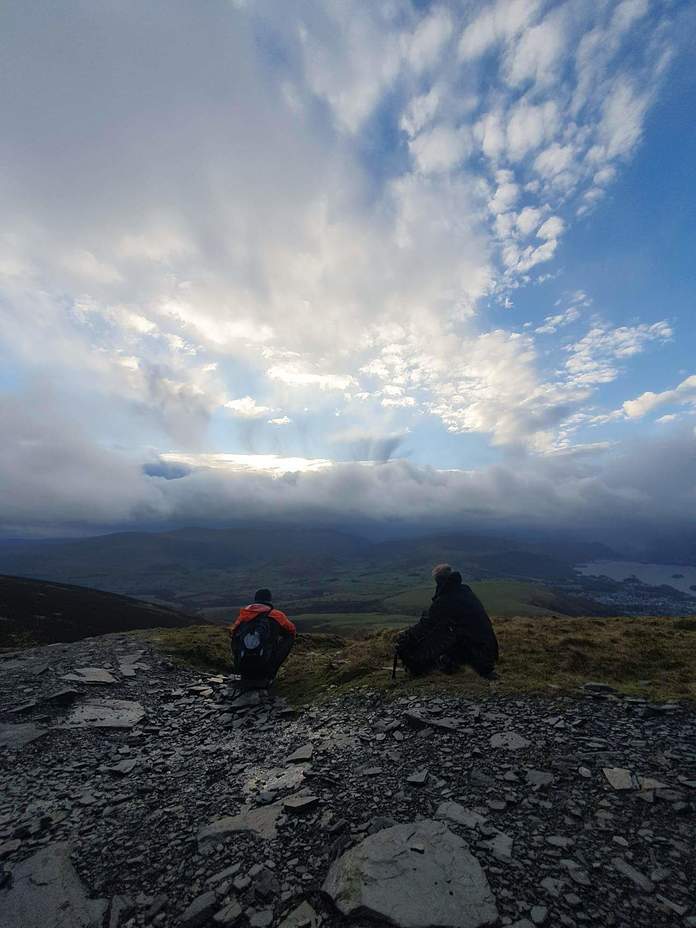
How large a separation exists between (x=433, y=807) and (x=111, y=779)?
6.38m

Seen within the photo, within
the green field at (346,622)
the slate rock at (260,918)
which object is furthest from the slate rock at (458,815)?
the green field at (346,622)

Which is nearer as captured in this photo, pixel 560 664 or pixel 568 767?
pixel 568 767

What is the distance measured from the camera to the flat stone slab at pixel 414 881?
4.56 meters

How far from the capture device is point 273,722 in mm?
10961

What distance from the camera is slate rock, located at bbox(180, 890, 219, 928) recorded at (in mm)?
4852

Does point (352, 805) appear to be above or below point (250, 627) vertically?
below

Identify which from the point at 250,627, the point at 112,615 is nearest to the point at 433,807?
the point at 250,627

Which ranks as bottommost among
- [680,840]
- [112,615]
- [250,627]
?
[112,615]

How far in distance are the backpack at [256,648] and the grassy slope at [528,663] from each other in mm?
897

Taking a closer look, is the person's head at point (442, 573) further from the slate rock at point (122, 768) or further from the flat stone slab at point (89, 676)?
the flat stone slab at point (89, 676)

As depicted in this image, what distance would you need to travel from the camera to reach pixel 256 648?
43.7 feet

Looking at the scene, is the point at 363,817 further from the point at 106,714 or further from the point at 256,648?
the point at 106,714

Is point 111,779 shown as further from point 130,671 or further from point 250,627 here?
point 130,671

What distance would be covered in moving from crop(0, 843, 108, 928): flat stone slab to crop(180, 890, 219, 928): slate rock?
1050 millimetres
